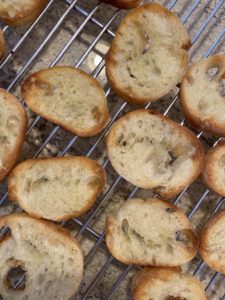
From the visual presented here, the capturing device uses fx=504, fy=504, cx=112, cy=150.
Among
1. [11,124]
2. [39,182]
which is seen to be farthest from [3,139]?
[39,182]

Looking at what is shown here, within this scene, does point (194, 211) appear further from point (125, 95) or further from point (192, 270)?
point (125, 95)

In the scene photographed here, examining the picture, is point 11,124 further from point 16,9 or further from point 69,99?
point 16,9

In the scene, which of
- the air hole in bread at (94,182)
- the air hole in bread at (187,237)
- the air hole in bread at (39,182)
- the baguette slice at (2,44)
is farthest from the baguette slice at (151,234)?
the baguette slice at (2,44)

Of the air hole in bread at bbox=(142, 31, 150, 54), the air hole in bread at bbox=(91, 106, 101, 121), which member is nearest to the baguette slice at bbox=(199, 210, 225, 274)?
the air hole in bread at bbox=(91, 106, 101, 121)

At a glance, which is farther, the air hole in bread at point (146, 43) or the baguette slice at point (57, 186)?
the air hole in bread at point (146, 43)

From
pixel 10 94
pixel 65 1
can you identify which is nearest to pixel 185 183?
pixel 10 94

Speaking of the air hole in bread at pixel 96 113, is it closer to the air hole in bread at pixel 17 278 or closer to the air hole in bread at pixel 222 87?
the air hole in bread at pixel 222 87
